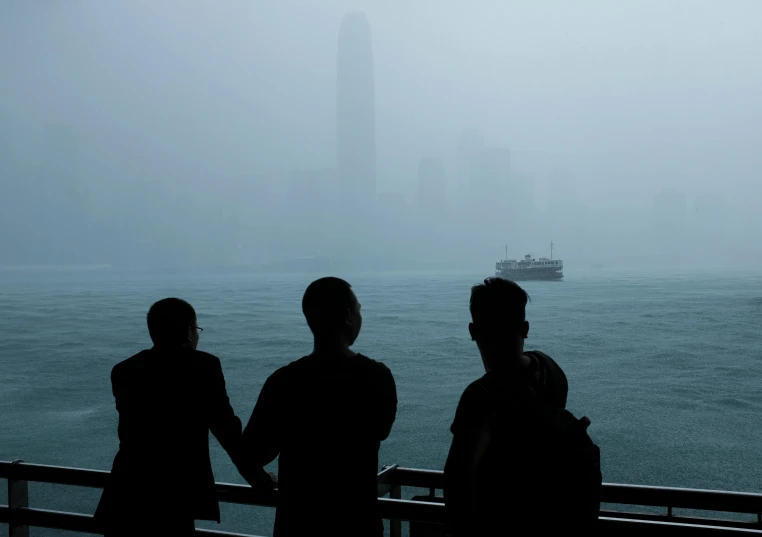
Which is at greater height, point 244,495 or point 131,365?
point 131,365

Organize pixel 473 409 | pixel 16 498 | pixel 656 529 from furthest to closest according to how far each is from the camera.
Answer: pixel 16 498 → pixel 656 529 → pixel 473 409

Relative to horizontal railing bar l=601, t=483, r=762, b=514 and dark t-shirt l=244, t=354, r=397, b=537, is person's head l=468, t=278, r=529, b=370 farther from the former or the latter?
horizontal railing bar l=601, t=483, r=762, b=514

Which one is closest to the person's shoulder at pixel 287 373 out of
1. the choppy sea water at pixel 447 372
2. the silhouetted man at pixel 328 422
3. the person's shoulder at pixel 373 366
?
the silhouetted man at pixel 328 422

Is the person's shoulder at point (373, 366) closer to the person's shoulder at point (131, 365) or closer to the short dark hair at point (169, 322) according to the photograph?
the short dark hair at point (169, 322)

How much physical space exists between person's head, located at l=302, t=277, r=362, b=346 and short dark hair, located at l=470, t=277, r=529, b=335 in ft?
A: 0.96

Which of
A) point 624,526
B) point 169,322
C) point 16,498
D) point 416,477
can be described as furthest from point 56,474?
point 624,526

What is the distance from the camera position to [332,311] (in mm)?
1311

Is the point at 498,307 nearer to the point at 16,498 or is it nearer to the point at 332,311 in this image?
the point at 332,311

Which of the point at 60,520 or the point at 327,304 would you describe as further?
the point at 60,520

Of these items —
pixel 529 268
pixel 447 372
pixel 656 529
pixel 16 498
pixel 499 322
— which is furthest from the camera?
pixel 529 268

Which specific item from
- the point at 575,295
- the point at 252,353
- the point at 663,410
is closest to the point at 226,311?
the point at 252,353

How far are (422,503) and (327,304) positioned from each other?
449 millimetres

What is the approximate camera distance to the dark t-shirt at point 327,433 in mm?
1306

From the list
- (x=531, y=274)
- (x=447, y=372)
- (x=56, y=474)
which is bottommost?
(x=447, y=372)
